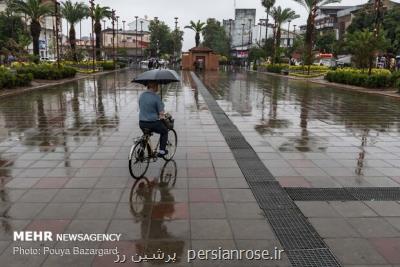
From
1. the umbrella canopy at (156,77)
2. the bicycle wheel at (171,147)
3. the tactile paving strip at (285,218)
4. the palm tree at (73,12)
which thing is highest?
the palm tree at (73,12)

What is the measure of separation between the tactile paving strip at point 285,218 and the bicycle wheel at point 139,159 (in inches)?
63.8

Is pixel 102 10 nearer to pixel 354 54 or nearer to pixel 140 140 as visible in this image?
pixel 354 54

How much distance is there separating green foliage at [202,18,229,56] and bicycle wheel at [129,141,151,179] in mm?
76258

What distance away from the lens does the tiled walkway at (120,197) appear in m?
4.23

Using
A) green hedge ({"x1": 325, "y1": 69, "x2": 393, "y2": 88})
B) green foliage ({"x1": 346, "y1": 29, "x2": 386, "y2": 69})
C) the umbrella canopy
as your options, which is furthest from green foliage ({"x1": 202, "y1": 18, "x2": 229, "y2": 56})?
the umbrella canopy

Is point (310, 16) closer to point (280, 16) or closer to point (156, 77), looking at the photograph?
point (280, 16)

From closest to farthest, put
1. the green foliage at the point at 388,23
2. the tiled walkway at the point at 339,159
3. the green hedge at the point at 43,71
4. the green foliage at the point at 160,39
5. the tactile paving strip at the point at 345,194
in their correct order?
the tiled walkway at the point at 339,159
the tactile paving strip at the point at 345,194
the green hedge at the point at 43,71
the green foliage at the point at 388,23
the green foliage at the point at 160,39

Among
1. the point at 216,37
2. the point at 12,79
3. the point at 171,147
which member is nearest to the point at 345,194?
the point at 171,147

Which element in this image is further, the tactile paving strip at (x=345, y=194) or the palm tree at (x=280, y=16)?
the palm tree at (x=280, y=16)

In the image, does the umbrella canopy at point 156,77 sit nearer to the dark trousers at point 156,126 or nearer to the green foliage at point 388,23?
the dark trousers at point 156,126

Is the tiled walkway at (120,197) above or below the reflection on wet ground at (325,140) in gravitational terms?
below

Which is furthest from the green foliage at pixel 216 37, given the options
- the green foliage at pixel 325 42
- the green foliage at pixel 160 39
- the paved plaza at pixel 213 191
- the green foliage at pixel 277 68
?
the paved plaza at pixel 213 191

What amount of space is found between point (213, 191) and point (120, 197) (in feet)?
4.28

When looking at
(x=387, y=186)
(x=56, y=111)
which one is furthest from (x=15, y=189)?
(x=56, y=111)
